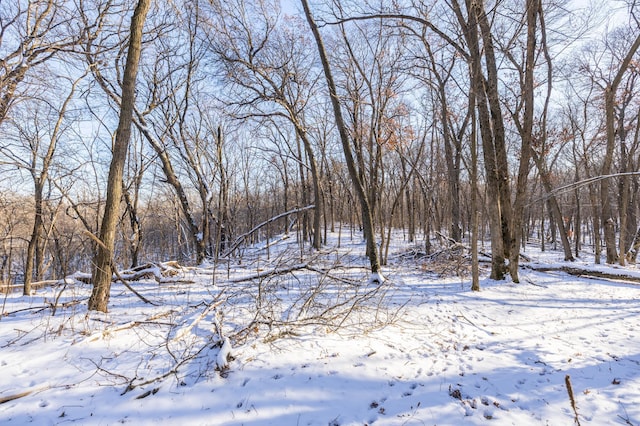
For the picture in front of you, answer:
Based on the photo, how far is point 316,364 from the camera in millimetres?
3650

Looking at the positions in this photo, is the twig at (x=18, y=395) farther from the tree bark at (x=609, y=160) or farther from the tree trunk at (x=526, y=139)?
the tree bark at (x=609, y=160)

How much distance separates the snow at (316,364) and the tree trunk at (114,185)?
16.2 inches

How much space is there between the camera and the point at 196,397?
9.65 feet

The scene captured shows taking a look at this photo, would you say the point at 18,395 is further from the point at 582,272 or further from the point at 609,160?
the point at 609,160

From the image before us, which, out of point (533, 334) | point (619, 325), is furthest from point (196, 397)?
point (619, 325)

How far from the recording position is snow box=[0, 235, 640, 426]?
9.26 ft

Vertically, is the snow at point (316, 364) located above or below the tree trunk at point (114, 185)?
below

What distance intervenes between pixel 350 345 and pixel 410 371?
0.85 metres

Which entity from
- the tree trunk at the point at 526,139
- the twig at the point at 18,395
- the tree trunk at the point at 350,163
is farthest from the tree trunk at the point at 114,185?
the tree trunk at the point at 526,139

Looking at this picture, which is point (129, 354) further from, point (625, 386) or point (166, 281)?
point (625, 386)

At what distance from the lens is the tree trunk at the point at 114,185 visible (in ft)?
14.8

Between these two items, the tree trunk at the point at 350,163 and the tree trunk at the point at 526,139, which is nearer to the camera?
the tree trunk at the point at 526,139

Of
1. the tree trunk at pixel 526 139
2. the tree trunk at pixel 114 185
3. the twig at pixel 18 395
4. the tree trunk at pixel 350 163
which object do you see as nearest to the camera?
the twig at pixel 18 395

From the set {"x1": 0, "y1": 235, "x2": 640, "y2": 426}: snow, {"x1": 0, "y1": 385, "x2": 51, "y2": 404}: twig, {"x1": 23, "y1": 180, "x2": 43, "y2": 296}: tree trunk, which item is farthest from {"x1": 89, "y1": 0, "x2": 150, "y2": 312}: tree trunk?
{"x1": 23, "y1": 180, "x2": 43, "y2": 296}: tree trunk
